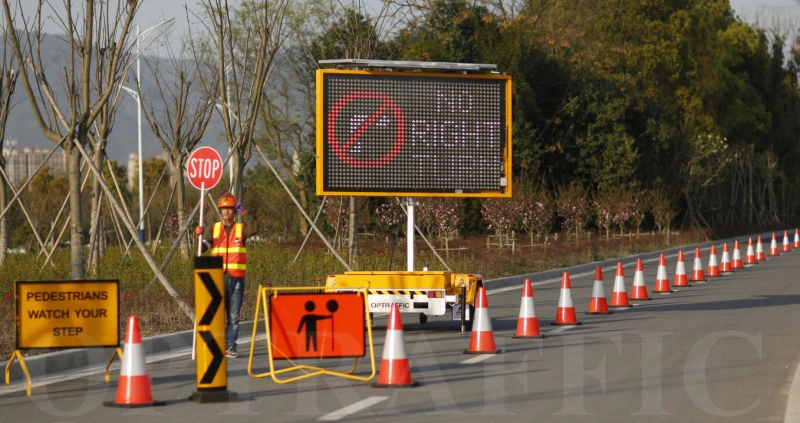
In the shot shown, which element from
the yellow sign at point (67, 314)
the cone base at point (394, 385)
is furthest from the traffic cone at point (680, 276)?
the yellow sign at point (67, 314)

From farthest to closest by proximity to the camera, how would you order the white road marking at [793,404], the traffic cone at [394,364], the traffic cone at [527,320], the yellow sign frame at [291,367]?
the traffic cone at [527,320], the yellow sign frame at [291,367], the traffic cone at [394,364], the white road marking at [793,404]

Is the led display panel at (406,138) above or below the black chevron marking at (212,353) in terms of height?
above

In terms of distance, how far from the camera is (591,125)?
4988cm

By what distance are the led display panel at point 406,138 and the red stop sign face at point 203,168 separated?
2018mm

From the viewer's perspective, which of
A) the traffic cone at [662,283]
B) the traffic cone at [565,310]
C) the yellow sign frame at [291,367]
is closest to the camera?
the yellow sign frame at [291,367]

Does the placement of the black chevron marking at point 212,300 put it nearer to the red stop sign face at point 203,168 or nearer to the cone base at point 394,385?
the cone base at point 394,385

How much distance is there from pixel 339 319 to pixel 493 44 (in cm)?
3726

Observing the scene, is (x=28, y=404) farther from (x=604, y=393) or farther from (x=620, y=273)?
(x=620, y=273)

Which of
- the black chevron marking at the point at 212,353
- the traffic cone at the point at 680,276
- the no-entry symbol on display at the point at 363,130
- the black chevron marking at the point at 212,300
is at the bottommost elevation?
the traffic cone at the point at 680,276

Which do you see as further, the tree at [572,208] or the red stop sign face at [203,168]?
the tree at [572,208]

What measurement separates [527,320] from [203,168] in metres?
4.49

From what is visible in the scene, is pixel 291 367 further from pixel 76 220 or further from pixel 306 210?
pixel 306 210

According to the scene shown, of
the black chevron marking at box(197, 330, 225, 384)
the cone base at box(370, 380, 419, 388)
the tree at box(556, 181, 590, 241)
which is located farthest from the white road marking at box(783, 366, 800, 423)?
the tree at box(556, 181, 590, 241)

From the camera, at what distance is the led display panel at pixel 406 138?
17.6 metres
